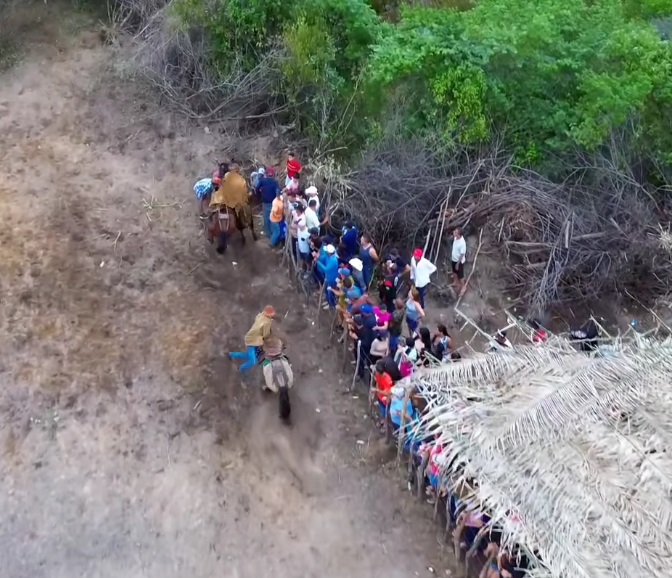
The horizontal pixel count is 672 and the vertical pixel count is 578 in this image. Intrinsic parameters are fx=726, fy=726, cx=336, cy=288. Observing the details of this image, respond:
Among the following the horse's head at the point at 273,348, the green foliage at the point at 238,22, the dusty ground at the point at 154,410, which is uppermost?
the green foliage at the point at 238,22

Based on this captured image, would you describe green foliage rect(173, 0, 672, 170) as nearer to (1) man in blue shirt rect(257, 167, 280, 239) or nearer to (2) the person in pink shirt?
(1) man in blue shirt rect(257, 167, 280, 239)

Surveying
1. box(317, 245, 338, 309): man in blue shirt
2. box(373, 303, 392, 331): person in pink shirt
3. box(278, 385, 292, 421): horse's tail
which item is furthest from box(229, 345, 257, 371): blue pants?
box(373, 303, 392, 331): person in pink shirt

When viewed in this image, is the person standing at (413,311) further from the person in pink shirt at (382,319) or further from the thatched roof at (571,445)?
the thatched roof at (571,445)

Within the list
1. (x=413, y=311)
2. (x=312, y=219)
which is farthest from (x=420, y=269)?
(x=312, y=219)

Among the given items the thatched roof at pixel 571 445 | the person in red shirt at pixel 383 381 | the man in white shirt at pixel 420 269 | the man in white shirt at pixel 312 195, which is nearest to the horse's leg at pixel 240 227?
Result: the man in white shirt at pixel 312 195

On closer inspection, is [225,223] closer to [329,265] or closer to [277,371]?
[329,265]

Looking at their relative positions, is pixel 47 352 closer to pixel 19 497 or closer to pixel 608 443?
pixel 19 497

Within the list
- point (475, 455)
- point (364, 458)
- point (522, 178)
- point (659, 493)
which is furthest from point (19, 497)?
point (522, 178)
